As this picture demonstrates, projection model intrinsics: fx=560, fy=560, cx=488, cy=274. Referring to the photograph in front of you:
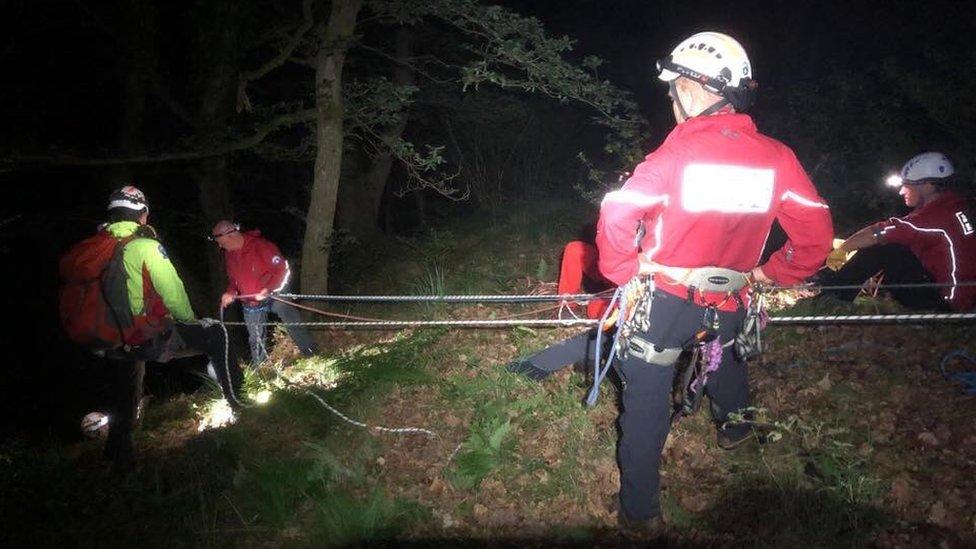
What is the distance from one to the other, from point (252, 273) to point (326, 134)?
6.45 feet

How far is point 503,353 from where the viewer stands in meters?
5.98

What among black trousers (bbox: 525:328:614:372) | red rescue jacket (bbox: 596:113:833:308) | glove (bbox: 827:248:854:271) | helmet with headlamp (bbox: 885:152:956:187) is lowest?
black trousers (bbox: 525:328:614:372)

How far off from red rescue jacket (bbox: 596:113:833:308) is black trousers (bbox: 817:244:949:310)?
147 inches

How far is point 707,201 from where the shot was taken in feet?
9.65

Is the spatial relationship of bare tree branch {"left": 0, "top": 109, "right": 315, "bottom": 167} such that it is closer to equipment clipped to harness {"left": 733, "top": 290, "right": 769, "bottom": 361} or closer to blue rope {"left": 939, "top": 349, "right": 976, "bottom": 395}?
equipment clipped to harness {"left": 733, "top": 290, "right": 769, "bottom": 361}

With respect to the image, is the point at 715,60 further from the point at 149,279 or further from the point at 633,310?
the point at 149,279

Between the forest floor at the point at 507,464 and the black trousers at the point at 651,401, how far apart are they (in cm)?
32

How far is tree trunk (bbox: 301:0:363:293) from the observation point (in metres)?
6.68

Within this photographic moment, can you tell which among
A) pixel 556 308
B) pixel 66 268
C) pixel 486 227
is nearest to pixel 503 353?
pixel 556 308

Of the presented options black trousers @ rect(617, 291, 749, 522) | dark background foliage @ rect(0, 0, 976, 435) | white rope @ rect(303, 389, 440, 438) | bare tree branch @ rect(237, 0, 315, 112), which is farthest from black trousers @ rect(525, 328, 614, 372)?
bare tree branch @ rect(237, 0, 315, 112)

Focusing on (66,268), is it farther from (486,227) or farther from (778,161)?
(486,227)

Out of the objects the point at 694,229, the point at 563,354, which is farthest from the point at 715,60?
the point at 563,354

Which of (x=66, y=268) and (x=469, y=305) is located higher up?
(x=66, y=268)

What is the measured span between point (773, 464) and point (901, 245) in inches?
149
